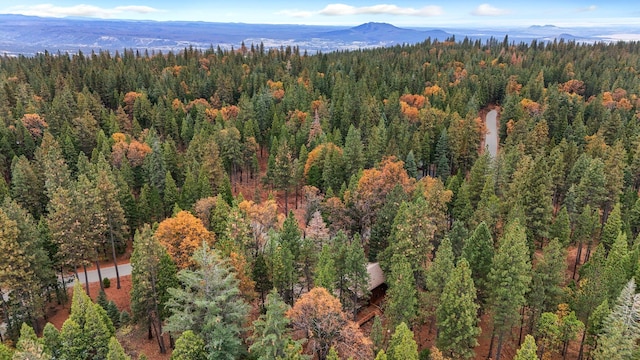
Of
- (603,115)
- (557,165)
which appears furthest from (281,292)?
(603,115)

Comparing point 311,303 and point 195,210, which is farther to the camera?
point 195,210

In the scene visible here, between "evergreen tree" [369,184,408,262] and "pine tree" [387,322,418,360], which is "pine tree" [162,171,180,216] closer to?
"evergreen tree" [369,184,408,262]

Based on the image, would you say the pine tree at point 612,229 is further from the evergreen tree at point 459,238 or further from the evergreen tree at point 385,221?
the evergreen tree at point 385,221

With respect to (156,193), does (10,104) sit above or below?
above

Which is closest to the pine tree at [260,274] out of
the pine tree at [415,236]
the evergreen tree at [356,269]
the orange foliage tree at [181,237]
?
the orange foliage tree at [181,237]

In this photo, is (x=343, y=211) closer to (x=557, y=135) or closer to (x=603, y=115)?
(x=557, y=135)

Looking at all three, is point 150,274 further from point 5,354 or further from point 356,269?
point 356,269
